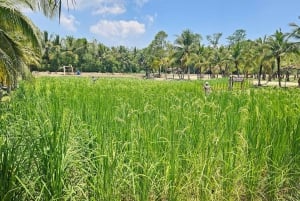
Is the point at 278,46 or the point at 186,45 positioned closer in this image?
the point at 278,46

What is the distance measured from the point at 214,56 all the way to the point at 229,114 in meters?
55.5

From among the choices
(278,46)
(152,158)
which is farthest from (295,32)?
(152,158)

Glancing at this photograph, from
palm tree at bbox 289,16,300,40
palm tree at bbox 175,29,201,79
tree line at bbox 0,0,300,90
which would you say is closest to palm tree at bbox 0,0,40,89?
tree line at bbox 0,0,300,90

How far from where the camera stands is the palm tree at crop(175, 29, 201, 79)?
51312 millimetres

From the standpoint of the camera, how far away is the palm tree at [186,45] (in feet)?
168

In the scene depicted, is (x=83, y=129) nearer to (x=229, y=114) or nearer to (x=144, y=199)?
(x=144, y=199)

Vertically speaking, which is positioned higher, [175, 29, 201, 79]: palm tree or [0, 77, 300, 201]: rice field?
[175, 29, 201, 79]: palm tree

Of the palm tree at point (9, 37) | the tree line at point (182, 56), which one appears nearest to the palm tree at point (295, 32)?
the tree line at point (182, 56)

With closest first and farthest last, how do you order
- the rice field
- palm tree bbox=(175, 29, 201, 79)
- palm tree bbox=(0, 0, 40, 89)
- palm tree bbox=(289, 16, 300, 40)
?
the rice field → palm tree bbox=(0, 0, 40, 89) → palm tree bbox=(289, 16, 300, 40) → palm tree bbox=(175, 29, 201, 79)

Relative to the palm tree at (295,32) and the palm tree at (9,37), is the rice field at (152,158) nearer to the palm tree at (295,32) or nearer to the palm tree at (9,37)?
the palm tree at (9,37)

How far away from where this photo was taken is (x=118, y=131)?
4262 mm

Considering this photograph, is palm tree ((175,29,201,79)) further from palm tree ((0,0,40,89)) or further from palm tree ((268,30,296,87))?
palm tree ((0,0,40,89))

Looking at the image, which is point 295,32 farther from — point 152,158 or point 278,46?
point 152,158

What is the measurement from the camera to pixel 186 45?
5191cm
